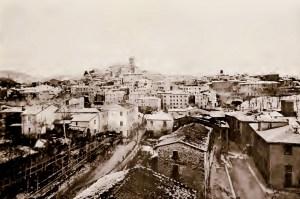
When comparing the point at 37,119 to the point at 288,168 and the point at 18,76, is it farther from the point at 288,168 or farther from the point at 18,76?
the point at 288,168

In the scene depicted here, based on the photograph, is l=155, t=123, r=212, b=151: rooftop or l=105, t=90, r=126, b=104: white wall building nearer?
l=105, t=90, r=126, b=104: white wall building

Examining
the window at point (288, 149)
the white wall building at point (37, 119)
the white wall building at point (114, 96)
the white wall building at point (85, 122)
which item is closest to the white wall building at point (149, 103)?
the white wall building at point (114, 96)

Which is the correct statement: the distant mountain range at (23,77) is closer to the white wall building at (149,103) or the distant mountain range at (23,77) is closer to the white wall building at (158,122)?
the white wall building at (149,103)

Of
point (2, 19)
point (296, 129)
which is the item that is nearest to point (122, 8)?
point (2, 19)

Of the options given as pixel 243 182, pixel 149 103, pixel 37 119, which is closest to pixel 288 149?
pixel 243 182

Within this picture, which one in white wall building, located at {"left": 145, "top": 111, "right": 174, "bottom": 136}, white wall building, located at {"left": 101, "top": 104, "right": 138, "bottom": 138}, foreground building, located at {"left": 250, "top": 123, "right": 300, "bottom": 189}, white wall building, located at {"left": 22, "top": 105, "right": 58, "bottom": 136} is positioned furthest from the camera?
white wall building, located at {"left": 145, "top": 111, "right": 174, "bottom": 136}

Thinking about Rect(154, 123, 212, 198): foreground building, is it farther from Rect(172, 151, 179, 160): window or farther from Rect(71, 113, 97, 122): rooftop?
Rect(71, 113, 97, 122): rooftop

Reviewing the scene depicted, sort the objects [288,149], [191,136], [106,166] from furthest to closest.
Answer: [191,136] → [106,166] → [288,149]

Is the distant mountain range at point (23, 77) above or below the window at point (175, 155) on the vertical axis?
above

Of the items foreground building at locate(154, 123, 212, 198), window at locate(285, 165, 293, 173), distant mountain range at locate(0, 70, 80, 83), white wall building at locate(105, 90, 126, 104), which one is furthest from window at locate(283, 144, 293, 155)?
distant mountain range at locate(0, 70, 80, 83)
